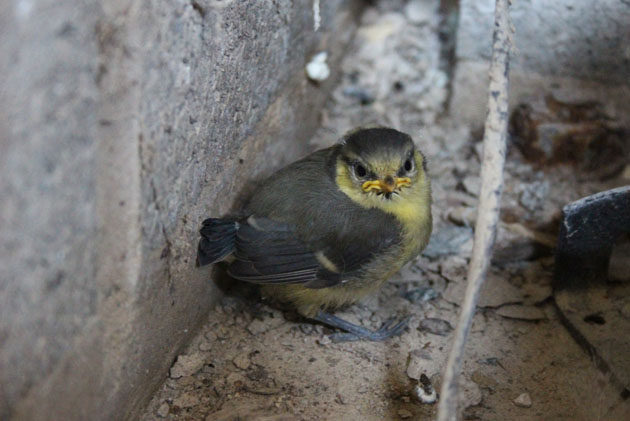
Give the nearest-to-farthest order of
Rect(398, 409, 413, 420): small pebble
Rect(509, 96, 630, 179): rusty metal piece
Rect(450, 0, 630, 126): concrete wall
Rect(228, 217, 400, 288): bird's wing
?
Rect(398, 409, 413, 420): small pebble → Rect(228, 217, 400, 288): bird's wing → Rect(450, 0, 630, 126): concrete wall → Rect(509, 96, 630, 179): rusty metal piece

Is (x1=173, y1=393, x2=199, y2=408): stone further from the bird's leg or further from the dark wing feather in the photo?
the bird's leg

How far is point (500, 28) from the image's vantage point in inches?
68.2

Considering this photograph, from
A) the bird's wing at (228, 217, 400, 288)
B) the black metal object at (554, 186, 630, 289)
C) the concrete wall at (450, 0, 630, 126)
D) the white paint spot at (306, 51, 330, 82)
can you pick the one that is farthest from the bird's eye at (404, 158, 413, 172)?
the concrete wall at (450, 0, 630, 126)

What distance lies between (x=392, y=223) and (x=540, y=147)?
3.90 ft

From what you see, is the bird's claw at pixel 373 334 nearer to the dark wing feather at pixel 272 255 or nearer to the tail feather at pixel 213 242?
the dark wing feather at pixel 272 255

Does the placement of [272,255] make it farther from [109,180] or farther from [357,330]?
[109,180]

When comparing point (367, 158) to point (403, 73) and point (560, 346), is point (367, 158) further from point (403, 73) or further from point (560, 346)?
point (403, 73)

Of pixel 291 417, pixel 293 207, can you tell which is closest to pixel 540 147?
pixel 293 207

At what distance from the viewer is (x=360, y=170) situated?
248 centimetres

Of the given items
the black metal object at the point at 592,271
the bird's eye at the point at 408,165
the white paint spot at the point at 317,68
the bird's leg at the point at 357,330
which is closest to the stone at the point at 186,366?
the bird's leg at the point at 357,330

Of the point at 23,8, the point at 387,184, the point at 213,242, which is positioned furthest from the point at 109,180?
the point at 387,184

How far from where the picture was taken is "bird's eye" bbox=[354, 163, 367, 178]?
8.08 ft

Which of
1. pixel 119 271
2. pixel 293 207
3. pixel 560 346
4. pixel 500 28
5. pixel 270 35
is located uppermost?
pixel 500 28

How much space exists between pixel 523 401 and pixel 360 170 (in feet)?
3.08
